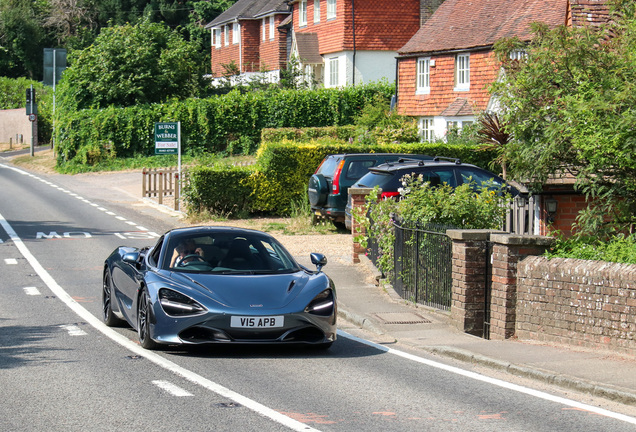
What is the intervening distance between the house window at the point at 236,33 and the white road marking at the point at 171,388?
59976 millimetres

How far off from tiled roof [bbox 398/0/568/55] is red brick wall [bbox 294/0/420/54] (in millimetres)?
5506

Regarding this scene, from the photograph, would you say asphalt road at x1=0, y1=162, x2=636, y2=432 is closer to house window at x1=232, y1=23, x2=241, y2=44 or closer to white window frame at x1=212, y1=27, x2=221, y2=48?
house window at x1=232, y1=23, x2=241, y2=44

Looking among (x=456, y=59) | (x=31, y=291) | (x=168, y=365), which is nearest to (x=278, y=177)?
(x=31, y=291)

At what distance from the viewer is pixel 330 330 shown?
9.89 meters

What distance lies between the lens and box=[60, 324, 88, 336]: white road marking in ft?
36.2

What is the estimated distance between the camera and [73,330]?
37.1ft

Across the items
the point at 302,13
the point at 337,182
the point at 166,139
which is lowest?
the point at 337,182

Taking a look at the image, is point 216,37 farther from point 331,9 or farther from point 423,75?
point 423,75

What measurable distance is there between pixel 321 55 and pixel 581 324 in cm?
4282

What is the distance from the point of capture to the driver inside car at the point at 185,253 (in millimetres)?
10488

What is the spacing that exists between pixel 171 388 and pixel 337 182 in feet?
49.1

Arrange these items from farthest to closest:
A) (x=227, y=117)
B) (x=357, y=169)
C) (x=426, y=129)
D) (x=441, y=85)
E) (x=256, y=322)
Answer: (x=227, y=117) < (x=426, y=129) < (x=441, y=85) < (x=357, y=169) < (x=256, y=322)

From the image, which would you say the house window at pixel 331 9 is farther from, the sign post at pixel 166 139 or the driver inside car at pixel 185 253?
the driver inside car at pixel 185 253

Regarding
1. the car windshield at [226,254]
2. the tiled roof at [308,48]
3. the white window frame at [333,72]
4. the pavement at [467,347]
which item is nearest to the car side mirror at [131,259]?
the car windshield at [226,254]
